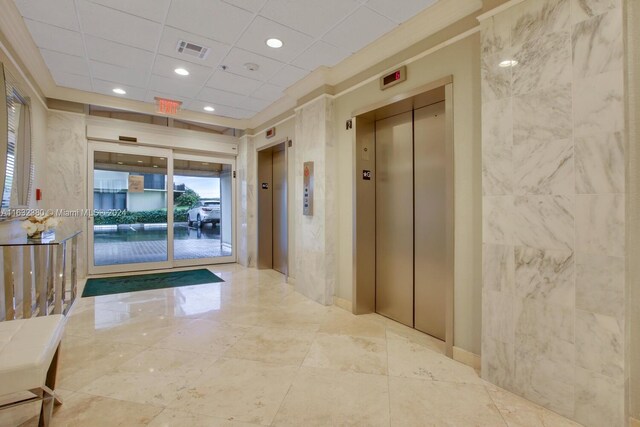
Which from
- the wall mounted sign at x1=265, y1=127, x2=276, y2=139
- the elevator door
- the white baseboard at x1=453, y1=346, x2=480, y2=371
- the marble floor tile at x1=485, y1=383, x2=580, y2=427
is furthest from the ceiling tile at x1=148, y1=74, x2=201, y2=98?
the marble floor tile at x1=485, y1=383, x2=580, y2=427

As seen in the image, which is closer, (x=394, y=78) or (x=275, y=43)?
(x=394, y=78)

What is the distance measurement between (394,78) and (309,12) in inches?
43.6

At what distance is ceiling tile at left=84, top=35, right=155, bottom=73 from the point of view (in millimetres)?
3516

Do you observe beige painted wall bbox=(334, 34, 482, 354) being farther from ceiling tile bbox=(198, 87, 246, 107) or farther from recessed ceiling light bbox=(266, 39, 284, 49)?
ceiling tile bbox=(198, 87, 246, 107)

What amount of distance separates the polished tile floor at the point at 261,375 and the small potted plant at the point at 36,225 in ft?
3.59

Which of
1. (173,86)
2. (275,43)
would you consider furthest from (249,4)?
(173,86)

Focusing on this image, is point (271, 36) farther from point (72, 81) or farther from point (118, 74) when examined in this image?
point (72, 81)

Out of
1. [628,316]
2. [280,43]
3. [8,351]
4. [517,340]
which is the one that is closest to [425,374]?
[517,340]

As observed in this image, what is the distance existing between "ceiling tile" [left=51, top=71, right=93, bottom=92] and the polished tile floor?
132 inches

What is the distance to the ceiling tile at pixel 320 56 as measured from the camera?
356 cm

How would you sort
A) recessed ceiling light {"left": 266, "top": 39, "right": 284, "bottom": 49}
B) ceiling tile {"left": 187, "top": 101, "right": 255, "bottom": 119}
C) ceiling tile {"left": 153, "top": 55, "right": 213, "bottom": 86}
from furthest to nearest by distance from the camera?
ceiling tile {"left": 187, "top": 101, "right": 255, "bottom": 119} < ceiling tile {"left": 153, "top": 55, "right": 213, "bottom": 86} < recessed ceiling light {"left": 266, "top": 39, "right": 284, "bottom": 49}

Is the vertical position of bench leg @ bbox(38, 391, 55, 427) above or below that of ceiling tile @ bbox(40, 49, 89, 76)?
below

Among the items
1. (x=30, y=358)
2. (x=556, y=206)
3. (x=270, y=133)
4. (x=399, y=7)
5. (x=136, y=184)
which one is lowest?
(x=30, y=358)

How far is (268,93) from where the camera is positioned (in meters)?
5.02
